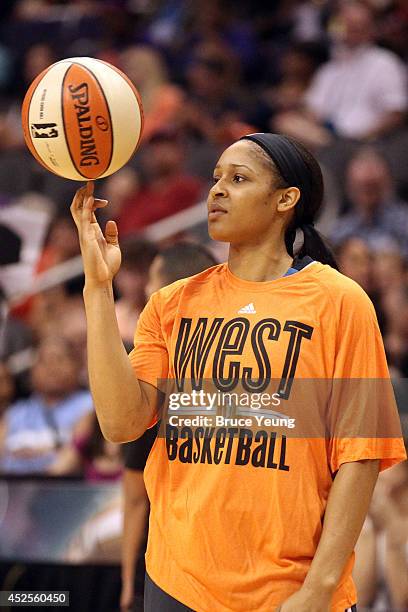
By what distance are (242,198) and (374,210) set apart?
4.13 meters

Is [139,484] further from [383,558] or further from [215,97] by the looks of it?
[215,97]

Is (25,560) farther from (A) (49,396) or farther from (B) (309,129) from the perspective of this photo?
(B) (309,129)

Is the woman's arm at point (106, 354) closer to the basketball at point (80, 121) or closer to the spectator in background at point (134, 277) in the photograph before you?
the basketball at point (80, 121)

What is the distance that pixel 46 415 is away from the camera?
5832 millimetres

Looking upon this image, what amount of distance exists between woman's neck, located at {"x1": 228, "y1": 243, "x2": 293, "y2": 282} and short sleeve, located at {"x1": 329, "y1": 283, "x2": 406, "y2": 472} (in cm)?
22

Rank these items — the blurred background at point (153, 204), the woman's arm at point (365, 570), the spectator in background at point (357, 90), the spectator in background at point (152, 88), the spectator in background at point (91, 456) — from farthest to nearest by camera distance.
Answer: the spectator in background at point (152, 88) < the spectator in background at point (357, 90) < the spectator in background at point (91, 456) < the blurred background at point (153, 204) < the woman's arm at point (365, 570)

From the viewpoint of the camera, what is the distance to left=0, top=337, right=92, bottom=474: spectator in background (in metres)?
5.55

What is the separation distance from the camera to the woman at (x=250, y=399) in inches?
96.3

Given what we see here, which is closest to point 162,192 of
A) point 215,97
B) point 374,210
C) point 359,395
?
point 215,97

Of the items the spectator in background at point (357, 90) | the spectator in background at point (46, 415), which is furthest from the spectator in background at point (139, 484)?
the spectator in background at point (357, 90)

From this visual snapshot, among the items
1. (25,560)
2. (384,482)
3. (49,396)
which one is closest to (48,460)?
(49,396)

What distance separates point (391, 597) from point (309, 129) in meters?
3.81

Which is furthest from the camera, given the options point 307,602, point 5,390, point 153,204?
point 153,204

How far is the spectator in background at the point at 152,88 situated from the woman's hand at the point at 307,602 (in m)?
5.76
